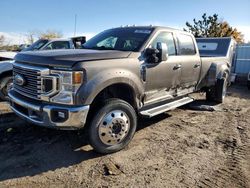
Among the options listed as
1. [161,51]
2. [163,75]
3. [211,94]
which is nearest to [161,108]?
[163,75]

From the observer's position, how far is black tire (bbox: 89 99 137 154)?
3.95 meters

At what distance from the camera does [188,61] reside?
594 cm

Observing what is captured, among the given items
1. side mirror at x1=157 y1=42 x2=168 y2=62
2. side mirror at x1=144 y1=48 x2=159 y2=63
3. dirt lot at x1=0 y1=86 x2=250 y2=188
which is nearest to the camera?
dirt lot at x1=0 y1=86 x2=250 y2=188

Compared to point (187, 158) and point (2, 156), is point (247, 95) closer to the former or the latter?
point (187, 158)

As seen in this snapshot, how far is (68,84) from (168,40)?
2.67 meters

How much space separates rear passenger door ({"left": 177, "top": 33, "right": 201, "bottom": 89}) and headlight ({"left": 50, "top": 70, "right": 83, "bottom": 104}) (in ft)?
8.92

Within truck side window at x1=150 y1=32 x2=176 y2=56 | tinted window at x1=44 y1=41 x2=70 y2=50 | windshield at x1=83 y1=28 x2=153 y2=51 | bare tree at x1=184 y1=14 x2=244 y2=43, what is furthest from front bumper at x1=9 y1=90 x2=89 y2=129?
bare tree at x1=184 y1=14 x2=244 y2=43

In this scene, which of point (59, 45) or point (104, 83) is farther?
point (59, 45)

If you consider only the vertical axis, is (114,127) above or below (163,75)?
below

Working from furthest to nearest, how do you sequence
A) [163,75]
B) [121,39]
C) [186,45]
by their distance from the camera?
[186,45], [121,39], [163,75]

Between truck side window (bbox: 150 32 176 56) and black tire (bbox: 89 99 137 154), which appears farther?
truck side window (bbox: 150 32 176 56)

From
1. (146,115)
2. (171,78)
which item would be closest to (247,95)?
(171,78)

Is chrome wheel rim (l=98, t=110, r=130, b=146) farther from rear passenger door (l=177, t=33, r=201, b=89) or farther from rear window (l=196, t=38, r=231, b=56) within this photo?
rear window (l=196, t=38, r=231, b=56)

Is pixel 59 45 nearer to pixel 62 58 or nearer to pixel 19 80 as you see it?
pixel 19 80
